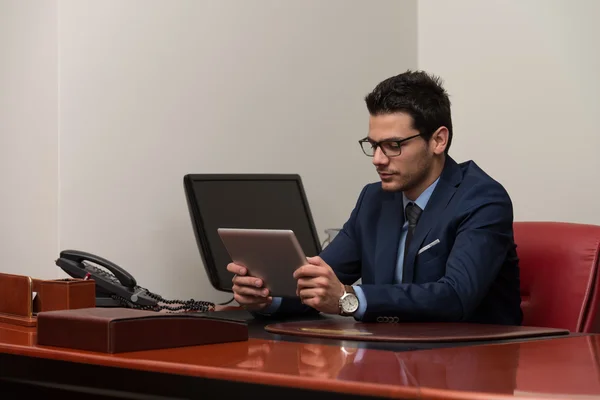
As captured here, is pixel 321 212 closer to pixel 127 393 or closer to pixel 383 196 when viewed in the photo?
pixel 383 196

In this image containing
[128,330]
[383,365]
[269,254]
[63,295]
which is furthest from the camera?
[269,254]

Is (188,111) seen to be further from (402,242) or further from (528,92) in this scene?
(528,92)

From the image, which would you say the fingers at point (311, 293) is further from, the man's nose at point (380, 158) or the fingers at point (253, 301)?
the man's nose at point (380, 158)

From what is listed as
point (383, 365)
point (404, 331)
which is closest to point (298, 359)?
point (383, 365)

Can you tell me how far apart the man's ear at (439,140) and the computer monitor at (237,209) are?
0.84m

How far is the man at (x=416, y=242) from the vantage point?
88.2 inches

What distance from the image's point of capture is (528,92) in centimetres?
407

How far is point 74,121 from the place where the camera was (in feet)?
9.96

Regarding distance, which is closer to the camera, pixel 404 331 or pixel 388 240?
pixel 404 331

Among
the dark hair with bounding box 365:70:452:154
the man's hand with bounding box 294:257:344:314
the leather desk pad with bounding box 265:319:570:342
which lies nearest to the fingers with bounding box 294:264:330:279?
the man's hand with bounding box 294:257:344:314

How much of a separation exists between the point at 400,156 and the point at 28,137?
1354 mm

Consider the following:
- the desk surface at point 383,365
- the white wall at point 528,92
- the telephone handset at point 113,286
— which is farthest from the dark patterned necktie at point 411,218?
the white wall at point 528,92

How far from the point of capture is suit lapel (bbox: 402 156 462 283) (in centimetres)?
258

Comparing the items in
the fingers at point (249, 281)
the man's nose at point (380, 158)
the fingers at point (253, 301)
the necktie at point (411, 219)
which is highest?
the man's nose at point (380, 158)
